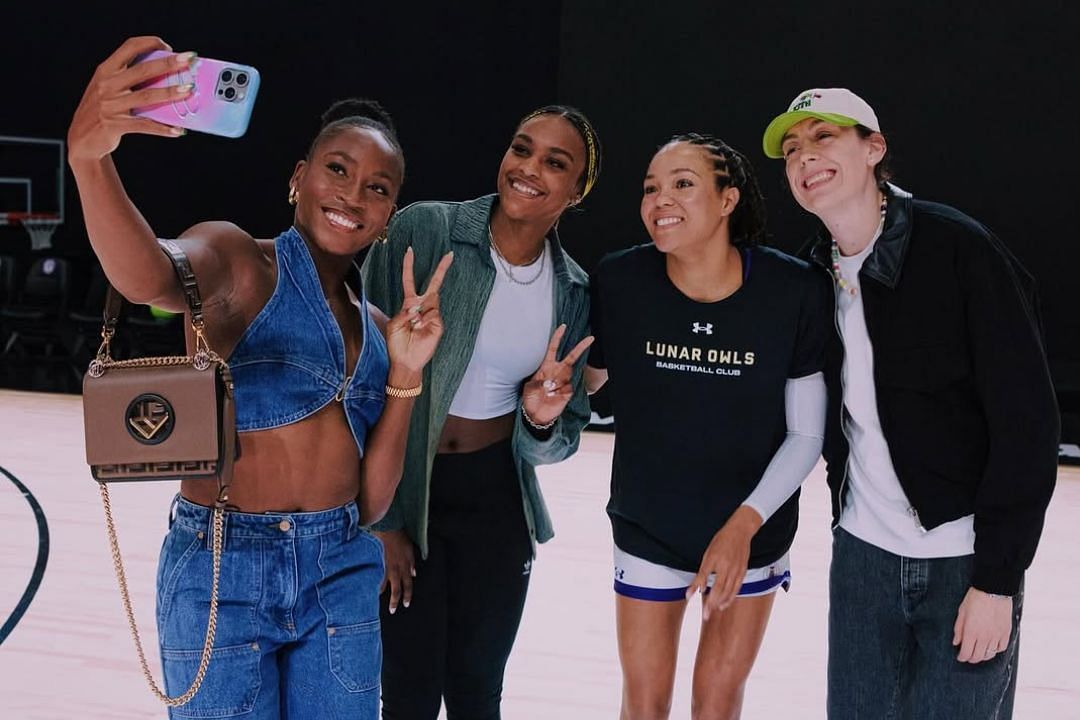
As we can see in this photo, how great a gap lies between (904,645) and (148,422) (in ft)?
4.68

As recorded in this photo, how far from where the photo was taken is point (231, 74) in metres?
1.58

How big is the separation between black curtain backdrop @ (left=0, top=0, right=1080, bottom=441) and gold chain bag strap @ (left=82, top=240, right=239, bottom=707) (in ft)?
23.9

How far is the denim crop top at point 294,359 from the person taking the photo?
1.83m

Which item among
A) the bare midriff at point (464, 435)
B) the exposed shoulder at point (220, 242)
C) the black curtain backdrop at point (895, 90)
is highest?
the black curtain backdrop at point (895, 90)

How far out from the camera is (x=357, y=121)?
81.6 inches

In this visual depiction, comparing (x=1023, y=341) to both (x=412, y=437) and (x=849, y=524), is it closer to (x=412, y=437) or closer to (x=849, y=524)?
(x=849, y=524)

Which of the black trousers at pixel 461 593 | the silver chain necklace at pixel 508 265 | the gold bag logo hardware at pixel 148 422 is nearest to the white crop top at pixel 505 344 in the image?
the silver chain necklace at pixel 508 265

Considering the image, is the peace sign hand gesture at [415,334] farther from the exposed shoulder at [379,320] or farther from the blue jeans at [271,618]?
the blue jeans at [271,618]

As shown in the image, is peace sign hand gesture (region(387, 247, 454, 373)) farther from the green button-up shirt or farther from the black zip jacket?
the black zip jacket

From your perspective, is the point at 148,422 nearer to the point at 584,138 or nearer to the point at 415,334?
the point at 415,334

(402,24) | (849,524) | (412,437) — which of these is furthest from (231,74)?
(402,24)

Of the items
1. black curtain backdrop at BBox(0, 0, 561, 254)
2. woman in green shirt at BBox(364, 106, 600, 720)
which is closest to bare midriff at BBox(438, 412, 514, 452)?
woman in green shirt at BBox(364, 106, 600, 720)

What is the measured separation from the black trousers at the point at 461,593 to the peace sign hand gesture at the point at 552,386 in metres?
0.17

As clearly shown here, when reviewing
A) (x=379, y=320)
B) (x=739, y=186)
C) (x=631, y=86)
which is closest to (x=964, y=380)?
(x=739, y=186)
